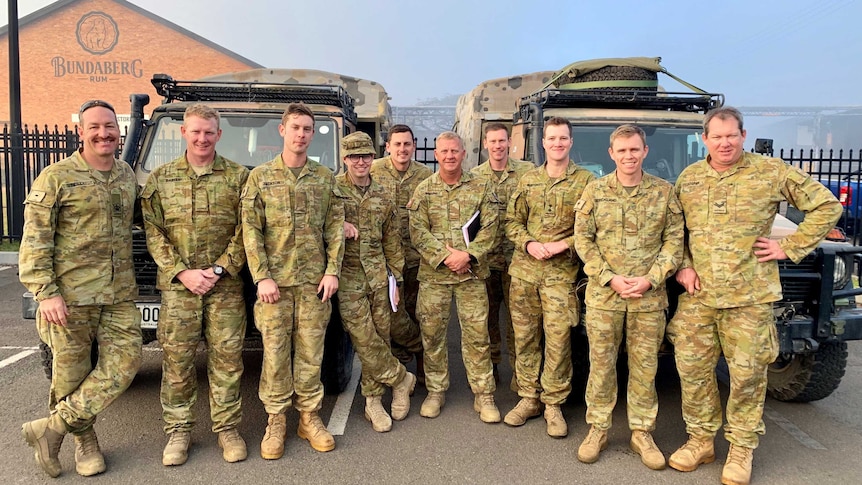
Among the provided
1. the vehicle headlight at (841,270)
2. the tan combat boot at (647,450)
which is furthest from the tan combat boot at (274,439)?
the vehicle headlight at (841,270)

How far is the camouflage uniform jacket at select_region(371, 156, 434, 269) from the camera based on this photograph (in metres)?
4.61

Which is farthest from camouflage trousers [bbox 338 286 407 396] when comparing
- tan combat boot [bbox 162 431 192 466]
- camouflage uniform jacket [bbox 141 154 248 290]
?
tan combat boot [bbox 162 431 192 466]

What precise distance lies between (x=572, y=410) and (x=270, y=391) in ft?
6.46

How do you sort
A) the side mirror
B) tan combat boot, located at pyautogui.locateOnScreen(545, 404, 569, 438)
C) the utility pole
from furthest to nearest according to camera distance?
the utility pole, the side mirror, tan combat boot, located at pyautogui.locateOnScreen(545, 404, 569, 438)

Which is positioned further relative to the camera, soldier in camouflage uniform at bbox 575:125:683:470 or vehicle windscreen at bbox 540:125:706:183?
vehicle windscreen at bbox 540:125:706:183

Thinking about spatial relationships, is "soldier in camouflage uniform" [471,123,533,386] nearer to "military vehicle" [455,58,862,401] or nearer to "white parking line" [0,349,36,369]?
"military vehicle" [455,58,862,401]

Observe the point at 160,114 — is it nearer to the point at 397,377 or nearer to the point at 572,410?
the point at 397,377

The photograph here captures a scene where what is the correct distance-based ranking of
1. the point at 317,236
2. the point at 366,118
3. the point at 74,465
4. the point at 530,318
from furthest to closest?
the point at 366,118, the point at 530,318, the point at 317,236, the point at 74,465

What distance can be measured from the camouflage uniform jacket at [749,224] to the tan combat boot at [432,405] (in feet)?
5.74

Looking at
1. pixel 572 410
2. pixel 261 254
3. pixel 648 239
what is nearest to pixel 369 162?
pixel 261 254

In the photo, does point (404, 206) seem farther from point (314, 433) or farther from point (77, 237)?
point (77, 237)

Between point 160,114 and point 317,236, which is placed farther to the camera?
point 160,114

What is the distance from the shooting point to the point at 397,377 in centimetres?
411

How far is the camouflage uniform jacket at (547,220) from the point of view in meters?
3.86
